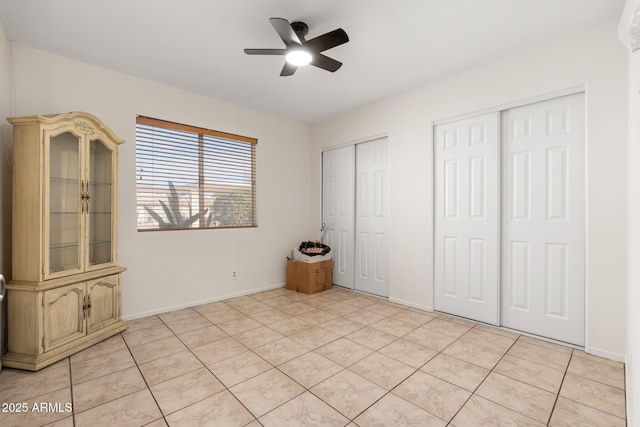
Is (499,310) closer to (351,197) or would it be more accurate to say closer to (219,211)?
(351,197)

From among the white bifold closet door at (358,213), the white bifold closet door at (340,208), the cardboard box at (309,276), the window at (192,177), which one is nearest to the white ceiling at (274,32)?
the window at (192,177)

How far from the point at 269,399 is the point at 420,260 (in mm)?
2337

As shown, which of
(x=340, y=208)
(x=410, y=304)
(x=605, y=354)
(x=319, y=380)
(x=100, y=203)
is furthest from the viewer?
(x=340, y=208)

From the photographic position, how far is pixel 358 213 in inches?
171

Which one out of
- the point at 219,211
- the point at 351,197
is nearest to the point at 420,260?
the point at 351,197

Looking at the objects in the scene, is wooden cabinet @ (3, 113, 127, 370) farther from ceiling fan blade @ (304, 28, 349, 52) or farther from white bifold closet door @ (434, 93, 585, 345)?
white bifold closet door @ (434, 93, 585, 345)

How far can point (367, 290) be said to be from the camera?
421 cm

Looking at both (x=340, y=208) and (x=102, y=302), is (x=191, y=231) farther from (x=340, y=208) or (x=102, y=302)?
(x=340, y=208)

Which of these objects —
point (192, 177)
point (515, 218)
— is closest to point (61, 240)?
point (192, 177)

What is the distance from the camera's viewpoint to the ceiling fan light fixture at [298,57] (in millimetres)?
2285

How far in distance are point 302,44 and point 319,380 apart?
246cm

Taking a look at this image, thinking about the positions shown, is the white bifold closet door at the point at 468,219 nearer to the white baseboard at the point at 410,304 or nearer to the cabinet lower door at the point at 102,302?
the white baseboard at the point at 410,304

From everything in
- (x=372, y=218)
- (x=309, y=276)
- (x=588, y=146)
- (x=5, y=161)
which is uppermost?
(x=588, y=146)

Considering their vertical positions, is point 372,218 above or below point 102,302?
above
